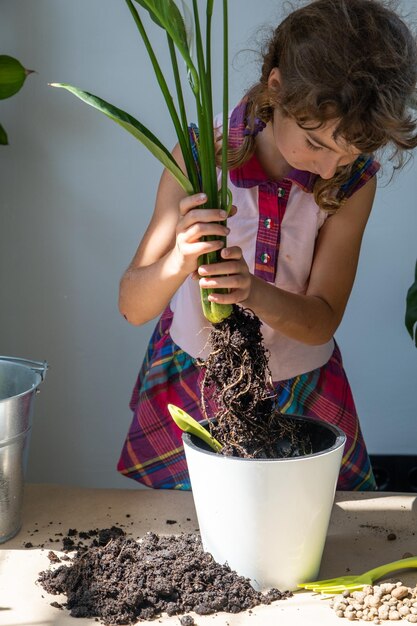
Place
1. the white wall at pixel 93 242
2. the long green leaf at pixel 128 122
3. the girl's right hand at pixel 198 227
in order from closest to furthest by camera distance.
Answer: the long green leaf at pixel 128 122 → the girl's right hand at pixel 198 227 → the white wall at pixel 93 242

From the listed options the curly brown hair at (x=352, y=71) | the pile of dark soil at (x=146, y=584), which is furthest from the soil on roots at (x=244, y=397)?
the curly brown hair at (x=352, y=71)

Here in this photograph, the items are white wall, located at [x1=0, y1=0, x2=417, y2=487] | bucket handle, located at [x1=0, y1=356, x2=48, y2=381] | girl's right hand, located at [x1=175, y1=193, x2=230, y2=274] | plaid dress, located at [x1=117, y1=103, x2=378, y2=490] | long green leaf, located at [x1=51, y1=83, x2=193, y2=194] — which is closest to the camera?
long green leaf, located at [x1=51, y1=83, x2=193, y2=194]

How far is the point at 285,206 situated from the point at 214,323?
328 millimetres

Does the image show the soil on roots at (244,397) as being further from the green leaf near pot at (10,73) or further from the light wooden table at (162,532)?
the green leaf near pot at (10,73)

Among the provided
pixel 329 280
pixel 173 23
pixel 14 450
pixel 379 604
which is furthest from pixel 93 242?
pixel 379 604

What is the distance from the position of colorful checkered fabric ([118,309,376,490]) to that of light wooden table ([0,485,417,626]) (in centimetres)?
15

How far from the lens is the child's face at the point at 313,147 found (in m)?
1.07

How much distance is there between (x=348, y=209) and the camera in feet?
4.33

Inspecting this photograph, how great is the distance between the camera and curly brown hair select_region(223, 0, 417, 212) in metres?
1.03

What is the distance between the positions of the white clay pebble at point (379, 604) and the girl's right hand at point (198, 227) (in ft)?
1.39

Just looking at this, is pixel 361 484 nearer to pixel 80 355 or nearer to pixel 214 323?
pixel 214 323

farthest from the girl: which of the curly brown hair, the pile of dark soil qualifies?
the pile of dark soil

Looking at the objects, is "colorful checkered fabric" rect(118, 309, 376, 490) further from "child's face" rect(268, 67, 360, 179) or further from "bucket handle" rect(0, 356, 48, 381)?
"child's face" rect(268, 67, 360, 179)

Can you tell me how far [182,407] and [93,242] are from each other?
2.28ft
